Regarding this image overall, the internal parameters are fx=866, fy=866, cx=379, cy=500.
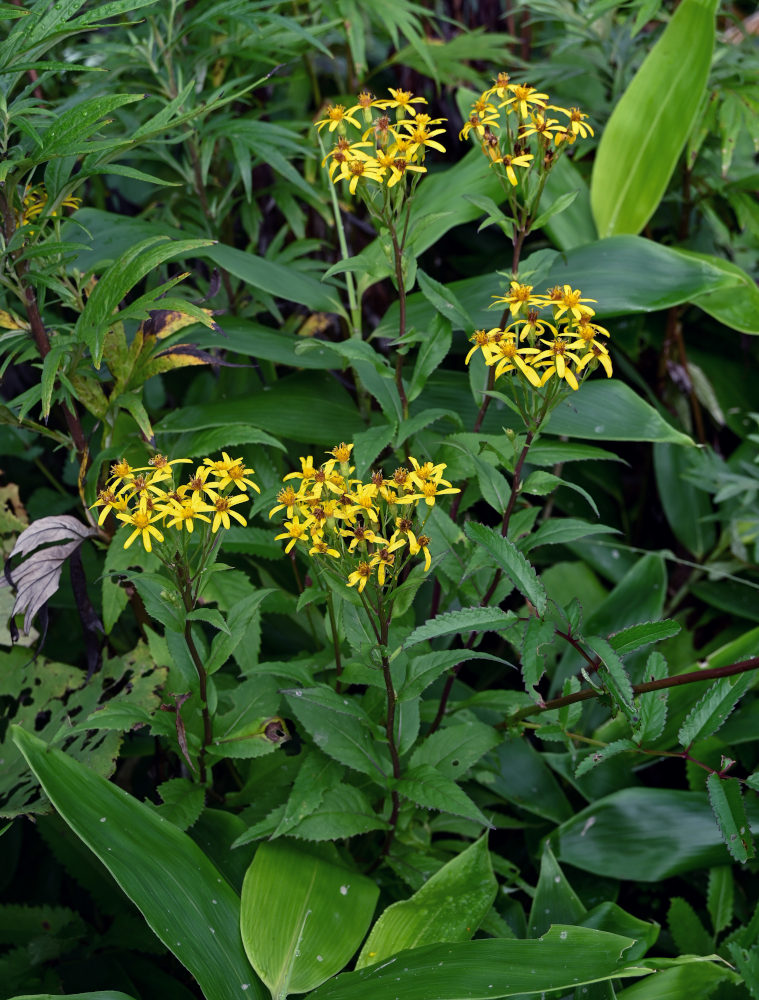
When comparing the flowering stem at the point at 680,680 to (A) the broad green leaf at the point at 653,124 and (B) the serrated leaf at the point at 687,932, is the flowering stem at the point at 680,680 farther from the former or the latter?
(A) the broad green leaf at the point at 653,124

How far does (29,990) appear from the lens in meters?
0.92

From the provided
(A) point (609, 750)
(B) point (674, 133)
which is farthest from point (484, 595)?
(B) point (674, 133)

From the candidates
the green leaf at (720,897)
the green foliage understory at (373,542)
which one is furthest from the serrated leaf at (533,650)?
the green leaf at (720,897)

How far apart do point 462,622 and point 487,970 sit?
283 mm

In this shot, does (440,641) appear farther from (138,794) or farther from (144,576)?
(144,576)

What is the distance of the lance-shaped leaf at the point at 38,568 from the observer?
32.7 inches

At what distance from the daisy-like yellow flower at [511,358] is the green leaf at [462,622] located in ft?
0.61

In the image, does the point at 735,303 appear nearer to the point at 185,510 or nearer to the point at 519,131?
the point at 519,131

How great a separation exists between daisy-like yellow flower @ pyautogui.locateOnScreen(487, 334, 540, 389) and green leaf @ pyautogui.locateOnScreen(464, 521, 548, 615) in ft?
0.41

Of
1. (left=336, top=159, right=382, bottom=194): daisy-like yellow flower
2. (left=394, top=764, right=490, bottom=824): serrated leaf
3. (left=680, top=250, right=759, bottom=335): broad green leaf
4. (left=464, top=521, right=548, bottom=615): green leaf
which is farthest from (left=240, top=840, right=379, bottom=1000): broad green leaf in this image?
(left=680, top=250, right=759, bottom=335): broad green leaf

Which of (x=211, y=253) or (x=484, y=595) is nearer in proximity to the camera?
(x=484, y=595)

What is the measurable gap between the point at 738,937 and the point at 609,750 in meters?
0.36

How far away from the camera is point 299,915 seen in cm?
78

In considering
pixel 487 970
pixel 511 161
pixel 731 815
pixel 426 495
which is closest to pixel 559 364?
pixel 426 495
